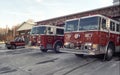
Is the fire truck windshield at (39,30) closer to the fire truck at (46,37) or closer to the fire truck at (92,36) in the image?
the fire truck at (46,37)

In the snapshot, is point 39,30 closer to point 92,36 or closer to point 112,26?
point 112,26

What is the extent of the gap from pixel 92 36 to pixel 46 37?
654 centimetres

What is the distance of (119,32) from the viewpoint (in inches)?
515

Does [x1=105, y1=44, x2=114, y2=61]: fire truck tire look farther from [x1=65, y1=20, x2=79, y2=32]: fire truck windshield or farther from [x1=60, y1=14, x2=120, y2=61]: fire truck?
[x1=65, y1=20, x2=79, y2=32]: fire truck windshield

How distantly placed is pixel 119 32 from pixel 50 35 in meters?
6.31

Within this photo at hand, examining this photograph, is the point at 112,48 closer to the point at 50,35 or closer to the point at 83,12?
the point at 50,35

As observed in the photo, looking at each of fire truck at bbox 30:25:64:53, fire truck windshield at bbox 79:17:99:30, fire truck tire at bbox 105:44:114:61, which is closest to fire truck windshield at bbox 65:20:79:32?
fire truck windshield at bbox 79:17:99:30

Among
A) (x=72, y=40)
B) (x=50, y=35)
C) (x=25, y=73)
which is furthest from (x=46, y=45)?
(x=25, y=73)

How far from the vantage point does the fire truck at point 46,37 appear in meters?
16.3

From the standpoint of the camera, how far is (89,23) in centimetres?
1094

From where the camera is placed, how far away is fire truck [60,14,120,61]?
10523 mm

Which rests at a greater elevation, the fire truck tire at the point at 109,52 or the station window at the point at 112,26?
the station window at the point at 112,26

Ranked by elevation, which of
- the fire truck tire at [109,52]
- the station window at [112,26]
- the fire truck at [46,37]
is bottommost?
the fire truck tire at [109,52]

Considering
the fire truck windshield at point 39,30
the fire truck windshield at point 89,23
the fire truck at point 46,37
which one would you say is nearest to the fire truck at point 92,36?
the fire truck windshield at point 89,23
